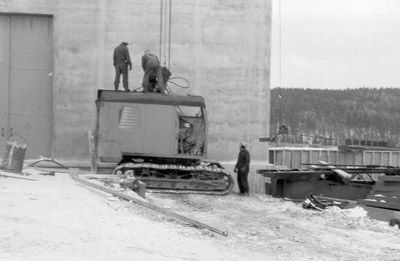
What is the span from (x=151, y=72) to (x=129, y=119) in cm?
174

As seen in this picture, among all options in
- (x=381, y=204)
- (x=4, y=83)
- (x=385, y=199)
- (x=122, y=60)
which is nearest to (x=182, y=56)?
(x=122, y=60)

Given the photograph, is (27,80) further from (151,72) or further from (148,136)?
(148,136)

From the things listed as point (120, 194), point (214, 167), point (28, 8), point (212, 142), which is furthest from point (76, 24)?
point (120, 194)

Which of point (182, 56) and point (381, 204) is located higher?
point (182, 56)

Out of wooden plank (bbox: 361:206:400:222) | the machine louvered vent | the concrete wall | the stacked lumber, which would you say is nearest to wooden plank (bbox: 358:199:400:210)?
the stacked lumber

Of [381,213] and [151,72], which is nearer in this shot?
[381,213]

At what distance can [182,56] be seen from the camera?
22953 millimetres

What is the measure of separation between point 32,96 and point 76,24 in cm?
285

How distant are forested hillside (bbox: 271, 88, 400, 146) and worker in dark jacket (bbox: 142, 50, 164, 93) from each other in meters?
61.7

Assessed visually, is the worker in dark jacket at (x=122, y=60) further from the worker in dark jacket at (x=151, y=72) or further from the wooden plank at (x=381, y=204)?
the wooden plank at (x=381, y=204)

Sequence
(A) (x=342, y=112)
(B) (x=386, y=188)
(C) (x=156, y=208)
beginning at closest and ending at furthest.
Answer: (C) (x=156, y=208)
(B) (x=386, y=188)
(A) (x=342, y=112)


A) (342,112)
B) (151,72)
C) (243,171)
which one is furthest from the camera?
(342,112)

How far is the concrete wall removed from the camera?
22.5m

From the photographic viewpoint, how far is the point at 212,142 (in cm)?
2319
